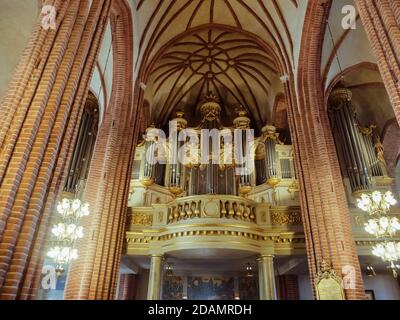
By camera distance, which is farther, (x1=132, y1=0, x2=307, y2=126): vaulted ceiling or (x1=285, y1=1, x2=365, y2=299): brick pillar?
(x1=132, y1=0, x2=307, y2=126): vaulted ceiling

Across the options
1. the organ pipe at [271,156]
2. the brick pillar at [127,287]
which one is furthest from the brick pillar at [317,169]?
the brick pillar at [127,287]

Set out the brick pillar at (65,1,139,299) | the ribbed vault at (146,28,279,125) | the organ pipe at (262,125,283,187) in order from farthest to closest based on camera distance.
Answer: the ribbed vault at (146,28,279,125), the organ pipe at (262,125,283,187), the brick pillar at (65,1,139,299)

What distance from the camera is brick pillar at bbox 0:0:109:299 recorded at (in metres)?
3.59

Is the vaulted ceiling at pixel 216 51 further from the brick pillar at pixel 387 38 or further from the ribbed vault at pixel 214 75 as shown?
the brick pillar at pixel 387 38

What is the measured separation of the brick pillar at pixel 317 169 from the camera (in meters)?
7.43

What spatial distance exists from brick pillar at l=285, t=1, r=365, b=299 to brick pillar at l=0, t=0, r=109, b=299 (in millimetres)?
6284

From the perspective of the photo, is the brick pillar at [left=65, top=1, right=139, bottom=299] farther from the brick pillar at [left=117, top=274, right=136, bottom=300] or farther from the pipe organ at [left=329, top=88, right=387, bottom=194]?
the pipe organ at [left=329, top=88, right=387, bottom=194]

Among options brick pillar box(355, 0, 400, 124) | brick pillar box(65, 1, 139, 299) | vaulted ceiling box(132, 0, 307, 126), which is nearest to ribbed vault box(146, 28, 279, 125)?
vaulted ceiling box(132, 0, 307, 126)

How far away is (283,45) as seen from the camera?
11.1m

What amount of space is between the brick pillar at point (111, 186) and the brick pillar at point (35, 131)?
12.3 ft

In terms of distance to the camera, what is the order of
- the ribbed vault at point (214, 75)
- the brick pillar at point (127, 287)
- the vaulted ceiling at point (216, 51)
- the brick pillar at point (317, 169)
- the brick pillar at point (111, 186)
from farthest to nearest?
the ribbed vault at point (214, 75)
the brick pillar at point (127, 287)
the vaulted ceiling at point (216, 51)
the brick pillar at point (317, 169)
the brick pillar at point (111, 186)
